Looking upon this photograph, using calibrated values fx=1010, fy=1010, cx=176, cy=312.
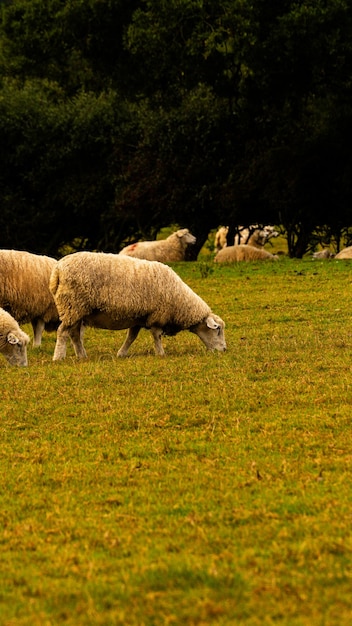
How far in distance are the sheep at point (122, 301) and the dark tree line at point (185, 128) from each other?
15.3m

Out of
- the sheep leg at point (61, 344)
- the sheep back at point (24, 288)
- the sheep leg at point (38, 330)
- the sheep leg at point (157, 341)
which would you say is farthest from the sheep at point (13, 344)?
the sheep leg at point (38, 330)

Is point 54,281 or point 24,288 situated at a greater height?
point 54,281

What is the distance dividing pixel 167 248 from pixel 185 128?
3.67m

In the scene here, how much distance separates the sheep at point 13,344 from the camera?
40.3 feet

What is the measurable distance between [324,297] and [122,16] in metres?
16.4

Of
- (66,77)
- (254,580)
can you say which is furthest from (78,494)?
(66,77)

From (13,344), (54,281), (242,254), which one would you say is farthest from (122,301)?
(242,254)

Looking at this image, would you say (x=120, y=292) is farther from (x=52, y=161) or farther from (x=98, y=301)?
(x=52, y=161)

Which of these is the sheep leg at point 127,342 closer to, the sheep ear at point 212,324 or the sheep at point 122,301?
the sheep at point 122,301

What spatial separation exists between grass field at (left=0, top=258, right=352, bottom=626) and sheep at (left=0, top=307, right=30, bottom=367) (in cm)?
27

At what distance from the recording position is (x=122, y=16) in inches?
1252

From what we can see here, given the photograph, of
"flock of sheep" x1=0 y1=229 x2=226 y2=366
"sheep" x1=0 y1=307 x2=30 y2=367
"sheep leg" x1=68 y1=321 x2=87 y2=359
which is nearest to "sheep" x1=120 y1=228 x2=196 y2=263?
"flock of sheep" x1=0 y1=229 x2=226 y2=366

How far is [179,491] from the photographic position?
6.25m

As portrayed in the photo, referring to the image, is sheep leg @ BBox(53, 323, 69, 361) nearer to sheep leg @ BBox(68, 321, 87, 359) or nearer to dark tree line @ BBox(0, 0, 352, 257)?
sheep leg @ BBox(68, 321, 87, 359)
